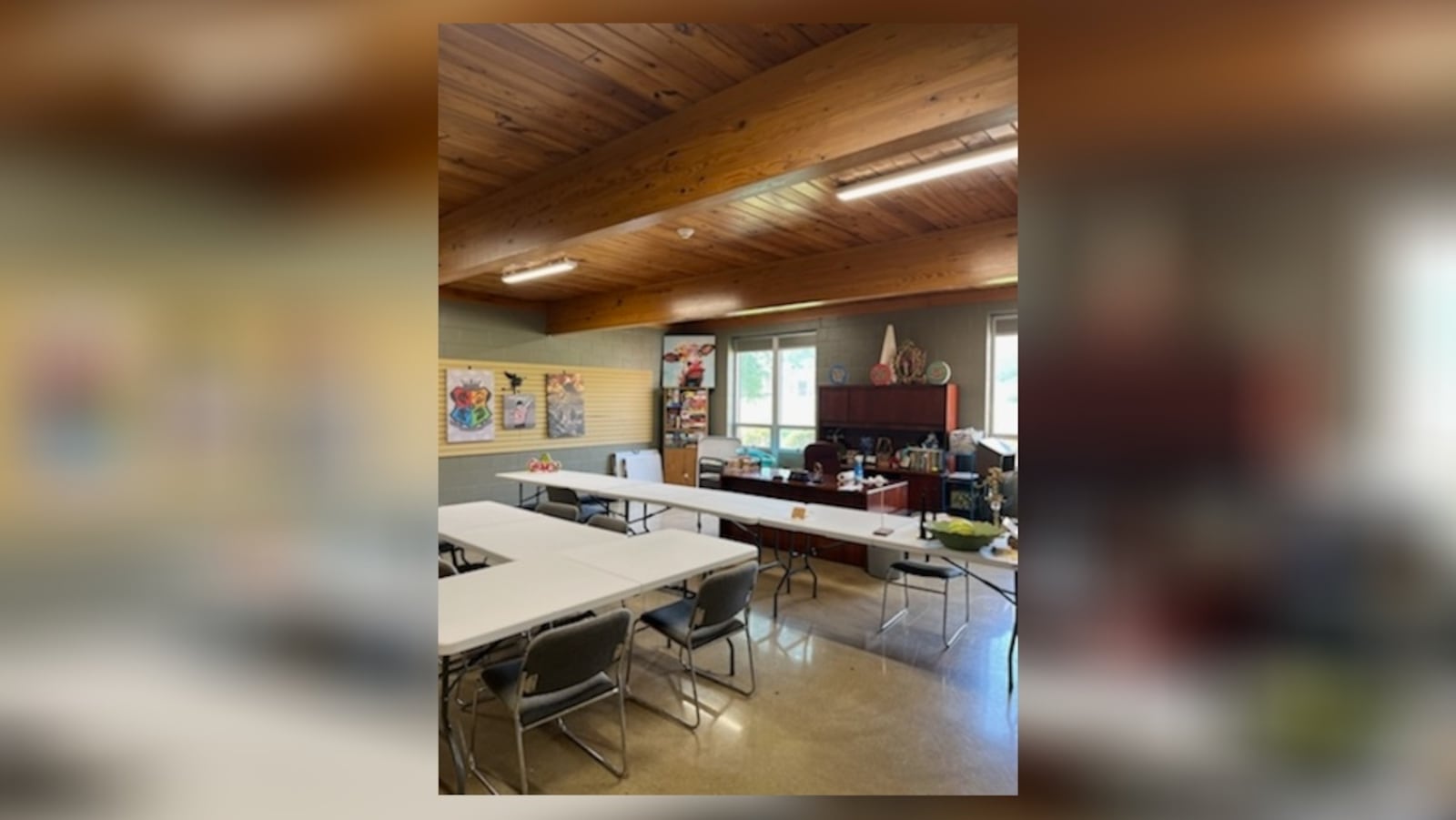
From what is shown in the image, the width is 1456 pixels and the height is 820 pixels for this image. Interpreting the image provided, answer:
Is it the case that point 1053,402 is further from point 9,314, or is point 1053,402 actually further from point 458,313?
point 458,313

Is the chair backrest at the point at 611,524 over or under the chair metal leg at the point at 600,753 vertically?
over

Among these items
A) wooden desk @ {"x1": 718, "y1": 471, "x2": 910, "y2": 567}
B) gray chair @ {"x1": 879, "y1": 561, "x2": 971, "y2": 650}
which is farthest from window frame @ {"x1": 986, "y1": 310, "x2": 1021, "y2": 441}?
gray chair @ {"x1": 879, "y1": 561, "x2": 971, "y2": 650}

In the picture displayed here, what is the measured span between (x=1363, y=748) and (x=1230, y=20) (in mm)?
919

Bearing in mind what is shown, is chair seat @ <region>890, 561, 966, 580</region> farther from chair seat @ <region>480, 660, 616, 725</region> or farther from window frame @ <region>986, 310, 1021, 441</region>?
window frame @ <region>986, 310, 1021, 441</region>

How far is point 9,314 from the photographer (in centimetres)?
71

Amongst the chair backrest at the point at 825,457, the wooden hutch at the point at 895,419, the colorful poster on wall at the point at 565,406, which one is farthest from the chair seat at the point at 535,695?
the colorful poster on wall at the point at 565,406

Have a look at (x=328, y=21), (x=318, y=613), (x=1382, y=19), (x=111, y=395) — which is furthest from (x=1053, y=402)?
(x=111, y=395)

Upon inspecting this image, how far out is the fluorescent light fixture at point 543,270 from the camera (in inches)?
190

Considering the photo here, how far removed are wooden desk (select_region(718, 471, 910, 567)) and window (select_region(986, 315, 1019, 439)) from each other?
1.32 meters

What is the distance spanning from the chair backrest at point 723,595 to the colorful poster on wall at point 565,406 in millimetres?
5447

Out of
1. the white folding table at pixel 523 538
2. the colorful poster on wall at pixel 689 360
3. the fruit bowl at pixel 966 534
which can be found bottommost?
the white folding table at pixel 523 538

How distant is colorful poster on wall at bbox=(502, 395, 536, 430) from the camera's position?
7129 mm

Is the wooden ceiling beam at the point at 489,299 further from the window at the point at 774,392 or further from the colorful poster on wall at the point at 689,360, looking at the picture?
the window at the point at 774,392

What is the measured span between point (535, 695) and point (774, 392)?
658cm
